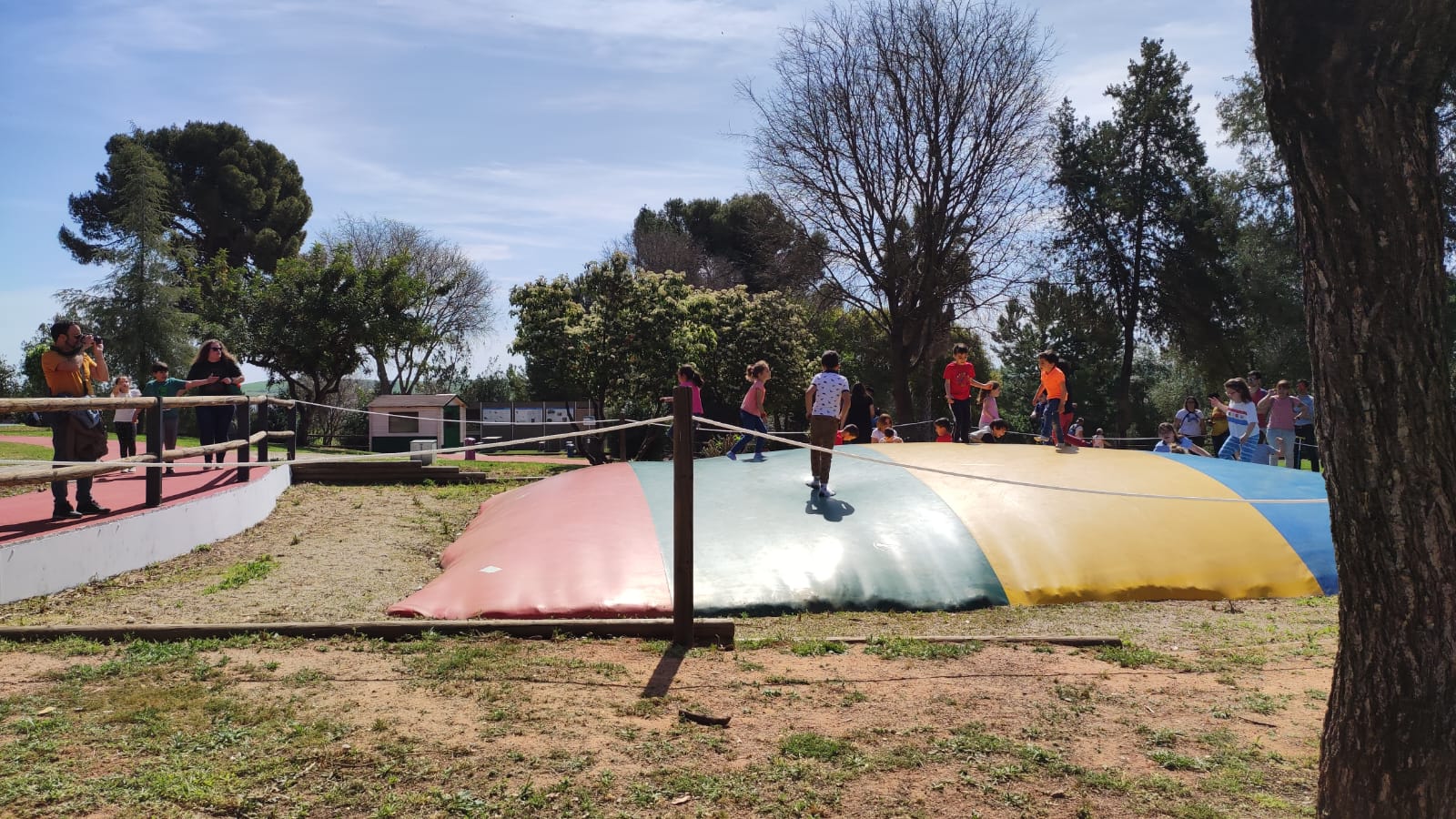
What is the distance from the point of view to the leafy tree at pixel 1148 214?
35.5 meters

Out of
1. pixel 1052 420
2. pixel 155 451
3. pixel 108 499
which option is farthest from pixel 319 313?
pixel 1052 420

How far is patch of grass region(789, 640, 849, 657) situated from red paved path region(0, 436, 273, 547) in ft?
18.0

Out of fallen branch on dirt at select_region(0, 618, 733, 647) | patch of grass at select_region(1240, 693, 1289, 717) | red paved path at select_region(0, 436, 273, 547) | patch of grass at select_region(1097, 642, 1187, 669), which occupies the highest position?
red paved path at select_region(0, 436, 273, 547)

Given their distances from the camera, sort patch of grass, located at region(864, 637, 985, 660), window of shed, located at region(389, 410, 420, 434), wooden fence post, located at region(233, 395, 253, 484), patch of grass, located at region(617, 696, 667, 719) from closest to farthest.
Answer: patch of grass, located at region(617, 696, 667, 719) < patch of grass, located at region(864, 637, 985, 660) < wooden fence post, located at region(233, 395, 253, 484) < window of shed, located at region(389, 410, 420, 434)

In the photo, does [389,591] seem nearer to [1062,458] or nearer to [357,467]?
[1062,458]

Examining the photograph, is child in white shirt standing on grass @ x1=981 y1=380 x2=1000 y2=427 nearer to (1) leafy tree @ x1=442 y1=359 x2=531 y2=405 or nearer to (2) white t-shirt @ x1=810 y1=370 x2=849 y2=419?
(2) white t-shirt @ x1=810 y1=370 x2=849 y2=419

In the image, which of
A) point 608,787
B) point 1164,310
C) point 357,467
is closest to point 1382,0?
point 608,787

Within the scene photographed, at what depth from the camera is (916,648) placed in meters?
5.73

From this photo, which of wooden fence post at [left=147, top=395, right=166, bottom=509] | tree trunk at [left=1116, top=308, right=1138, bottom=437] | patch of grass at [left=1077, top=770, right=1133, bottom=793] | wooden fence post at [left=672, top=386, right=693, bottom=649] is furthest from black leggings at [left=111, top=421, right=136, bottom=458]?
tree trunk at [left=1116, top=308, right=1138, bottom=437]

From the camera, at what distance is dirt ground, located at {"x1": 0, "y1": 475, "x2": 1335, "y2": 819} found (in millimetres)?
3494

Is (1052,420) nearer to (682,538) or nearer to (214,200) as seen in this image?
(682,538)

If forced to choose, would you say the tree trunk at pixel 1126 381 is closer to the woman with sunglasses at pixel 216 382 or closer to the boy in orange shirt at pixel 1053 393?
the boy in orange shirt at pixel 1053 393

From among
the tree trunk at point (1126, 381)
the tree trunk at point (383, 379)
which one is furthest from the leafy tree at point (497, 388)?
the tree trunk at point (1126, 381)

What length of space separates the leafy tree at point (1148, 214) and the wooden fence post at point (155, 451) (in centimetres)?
3273
